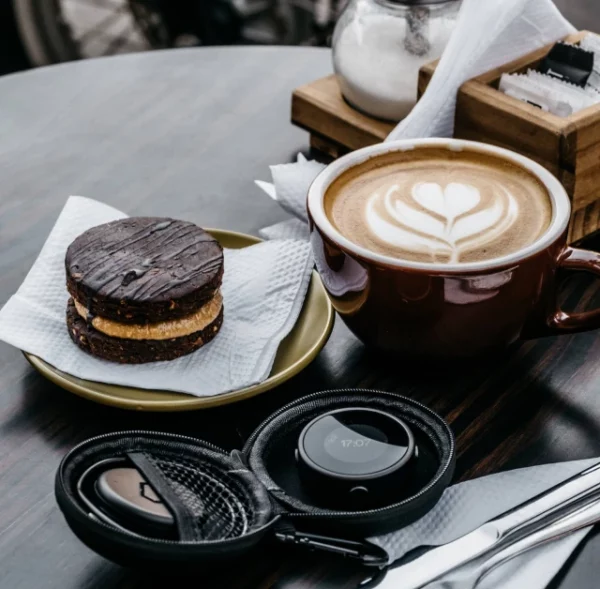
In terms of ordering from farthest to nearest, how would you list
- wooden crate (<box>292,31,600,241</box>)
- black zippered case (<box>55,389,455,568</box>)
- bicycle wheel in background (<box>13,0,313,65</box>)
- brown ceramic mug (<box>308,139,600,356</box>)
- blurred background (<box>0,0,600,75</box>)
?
bicycle wheel in background (<box>13,0,313,65</box>) < blurred background (<box>0,0,600,75</box>) < wooden crate (<box>292,31,600,241</box>) < brown ceramic mug (<box>308,139,600,356</box>) < black zippered case (<box>55,389,455,568</box>)

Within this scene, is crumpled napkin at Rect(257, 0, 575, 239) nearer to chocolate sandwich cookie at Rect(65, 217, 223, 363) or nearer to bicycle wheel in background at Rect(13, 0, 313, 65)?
chocolate sandwich cookie at Rect(65, 217, 223, 363)

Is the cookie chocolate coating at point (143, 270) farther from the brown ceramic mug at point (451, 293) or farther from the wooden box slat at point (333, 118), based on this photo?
the wooden box slat at point (333, 118)

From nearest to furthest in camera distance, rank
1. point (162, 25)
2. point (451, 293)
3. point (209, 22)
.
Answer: point (451, 293) < point (209, 22) < point (162, 25)

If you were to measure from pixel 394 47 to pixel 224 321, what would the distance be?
17.0 inches

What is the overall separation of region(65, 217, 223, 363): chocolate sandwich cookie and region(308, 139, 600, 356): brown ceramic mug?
0.11 m

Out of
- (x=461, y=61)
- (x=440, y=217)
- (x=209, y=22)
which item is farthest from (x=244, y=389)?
(x=209, y=22)

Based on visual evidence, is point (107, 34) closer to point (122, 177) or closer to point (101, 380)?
point (122, 177)

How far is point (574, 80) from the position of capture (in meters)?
1.03

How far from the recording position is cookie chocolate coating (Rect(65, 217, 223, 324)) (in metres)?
0.83

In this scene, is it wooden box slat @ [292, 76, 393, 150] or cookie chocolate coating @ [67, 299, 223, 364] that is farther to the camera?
wooden box slat @ [292, 76, 393, 150]

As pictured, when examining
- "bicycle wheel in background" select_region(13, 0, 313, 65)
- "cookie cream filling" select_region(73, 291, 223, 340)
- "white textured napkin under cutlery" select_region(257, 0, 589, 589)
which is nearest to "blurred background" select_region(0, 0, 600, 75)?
"bicycle wheel in background" select_region(13, 0, 313, 65)

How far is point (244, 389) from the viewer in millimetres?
798

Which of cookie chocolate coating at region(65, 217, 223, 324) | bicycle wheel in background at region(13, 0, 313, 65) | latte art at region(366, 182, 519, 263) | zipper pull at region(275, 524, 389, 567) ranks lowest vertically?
bicycle wheel in background at region(13, 0, 313, 65)

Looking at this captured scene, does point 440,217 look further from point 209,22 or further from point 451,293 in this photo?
point 209,22
